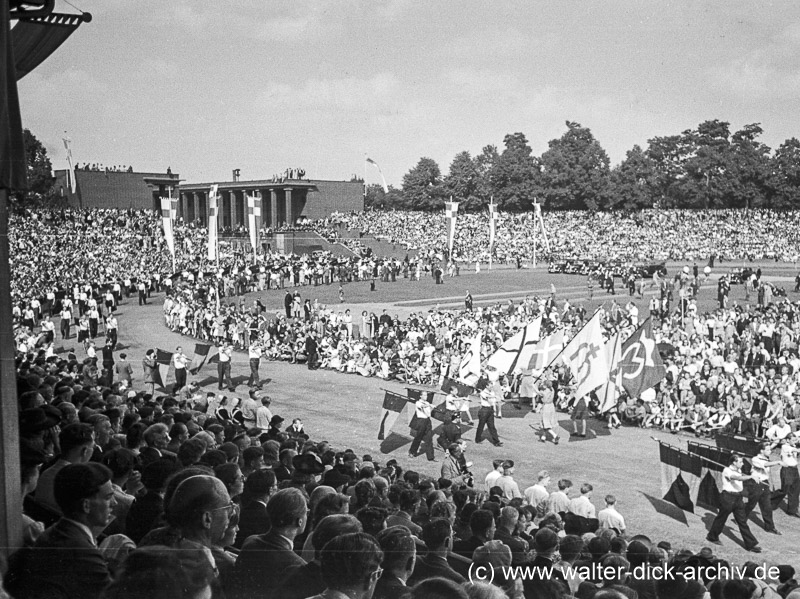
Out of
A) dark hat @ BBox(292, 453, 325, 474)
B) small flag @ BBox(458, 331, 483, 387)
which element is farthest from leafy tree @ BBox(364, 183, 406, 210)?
dark hat @ BBox(292, 453, 325, 474)

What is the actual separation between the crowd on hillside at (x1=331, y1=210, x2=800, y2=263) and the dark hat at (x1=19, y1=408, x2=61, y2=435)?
56.3 m

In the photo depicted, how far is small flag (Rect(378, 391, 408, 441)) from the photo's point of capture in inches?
728

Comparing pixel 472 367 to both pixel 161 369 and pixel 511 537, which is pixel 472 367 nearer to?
pixel 161 369

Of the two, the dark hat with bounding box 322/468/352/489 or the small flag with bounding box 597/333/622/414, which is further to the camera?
the small flag with bounding box 597/333/622/414

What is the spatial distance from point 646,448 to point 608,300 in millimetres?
27496

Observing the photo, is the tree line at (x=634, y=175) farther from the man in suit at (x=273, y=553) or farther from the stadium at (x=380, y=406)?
the man in suit at (x=273, y=553)

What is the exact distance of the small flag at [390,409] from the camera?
18.5 meters

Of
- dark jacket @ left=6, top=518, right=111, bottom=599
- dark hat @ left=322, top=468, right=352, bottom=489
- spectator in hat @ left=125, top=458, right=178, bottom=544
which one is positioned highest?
dark jacket @ left=6, top=518, right=111, bottom=599

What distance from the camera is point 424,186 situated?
342 feet

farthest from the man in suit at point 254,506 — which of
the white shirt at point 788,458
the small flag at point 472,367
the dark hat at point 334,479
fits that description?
the small flag at point 472,367

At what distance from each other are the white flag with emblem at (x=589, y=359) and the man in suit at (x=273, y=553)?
48.2 ft

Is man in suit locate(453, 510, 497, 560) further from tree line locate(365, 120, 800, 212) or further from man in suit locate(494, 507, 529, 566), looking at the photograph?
tree line locate(365, 120, 800, 212)

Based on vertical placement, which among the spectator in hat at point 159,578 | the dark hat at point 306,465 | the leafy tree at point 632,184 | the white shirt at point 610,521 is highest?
the leafy tree at point 632,184

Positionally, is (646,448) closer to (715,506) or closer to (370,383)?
(715,506)
